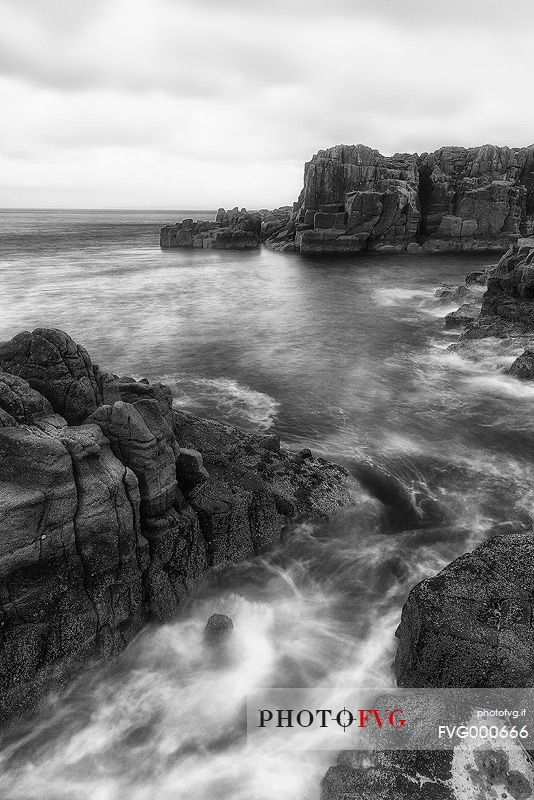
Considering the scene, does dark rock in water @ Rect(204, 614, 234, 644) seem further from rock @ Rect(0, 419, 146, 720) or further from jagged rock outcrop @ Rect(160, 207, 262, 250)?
jagged rock outcrop @ Rect(160, 207, 262, 250)

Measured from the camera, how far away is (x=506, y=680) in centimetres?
1129

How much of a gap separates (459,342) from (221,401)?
21.0 metres

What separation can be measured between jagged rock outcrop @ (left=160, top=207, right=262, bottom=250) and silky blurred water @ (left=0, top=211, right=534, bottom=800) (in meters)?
53.6

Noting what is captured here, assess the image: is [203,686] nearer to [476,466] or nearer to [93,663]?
[93,663]

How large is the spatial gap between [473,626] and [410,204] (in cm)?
9985

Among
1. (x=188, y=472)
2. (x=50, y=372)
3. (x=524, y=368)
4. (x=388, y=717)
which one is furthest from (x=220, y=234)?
(x=388, y=717)

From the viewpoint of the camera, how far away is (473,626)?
38.3 feet

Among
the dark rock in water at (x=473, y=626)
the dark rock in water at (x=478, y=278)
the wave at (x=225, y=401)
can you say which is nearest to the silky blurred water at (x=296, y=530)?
the wave at (x=225, y=401)

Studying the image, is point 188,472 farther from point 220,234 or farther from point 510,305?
point 220,234

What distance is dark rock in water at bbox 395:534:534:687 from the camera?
11375 millimetres

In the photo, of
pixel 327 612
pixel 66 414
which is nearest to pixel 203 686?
pixel 327 612

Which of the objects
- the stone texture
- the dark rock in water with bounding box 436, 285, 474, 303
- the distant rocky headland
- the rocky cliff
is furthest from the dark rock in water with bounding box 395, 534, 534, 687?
the rocky cliff

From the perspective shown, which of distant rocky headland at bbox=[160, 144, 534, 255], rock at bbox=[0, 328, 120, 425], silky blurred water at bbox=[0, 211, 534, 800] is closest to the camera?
silky blurred water at bbox=[0, 211, 534, 800]

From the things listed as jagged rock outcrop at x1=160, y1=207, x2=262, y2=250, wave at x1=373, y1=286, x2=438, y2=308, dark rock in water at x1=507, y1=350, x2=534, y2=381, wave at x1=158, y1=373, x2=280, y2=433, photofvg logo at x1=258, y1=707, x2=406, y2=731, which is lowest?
photofvg logo at x1=258, y1=707, x2=406, y2=731
